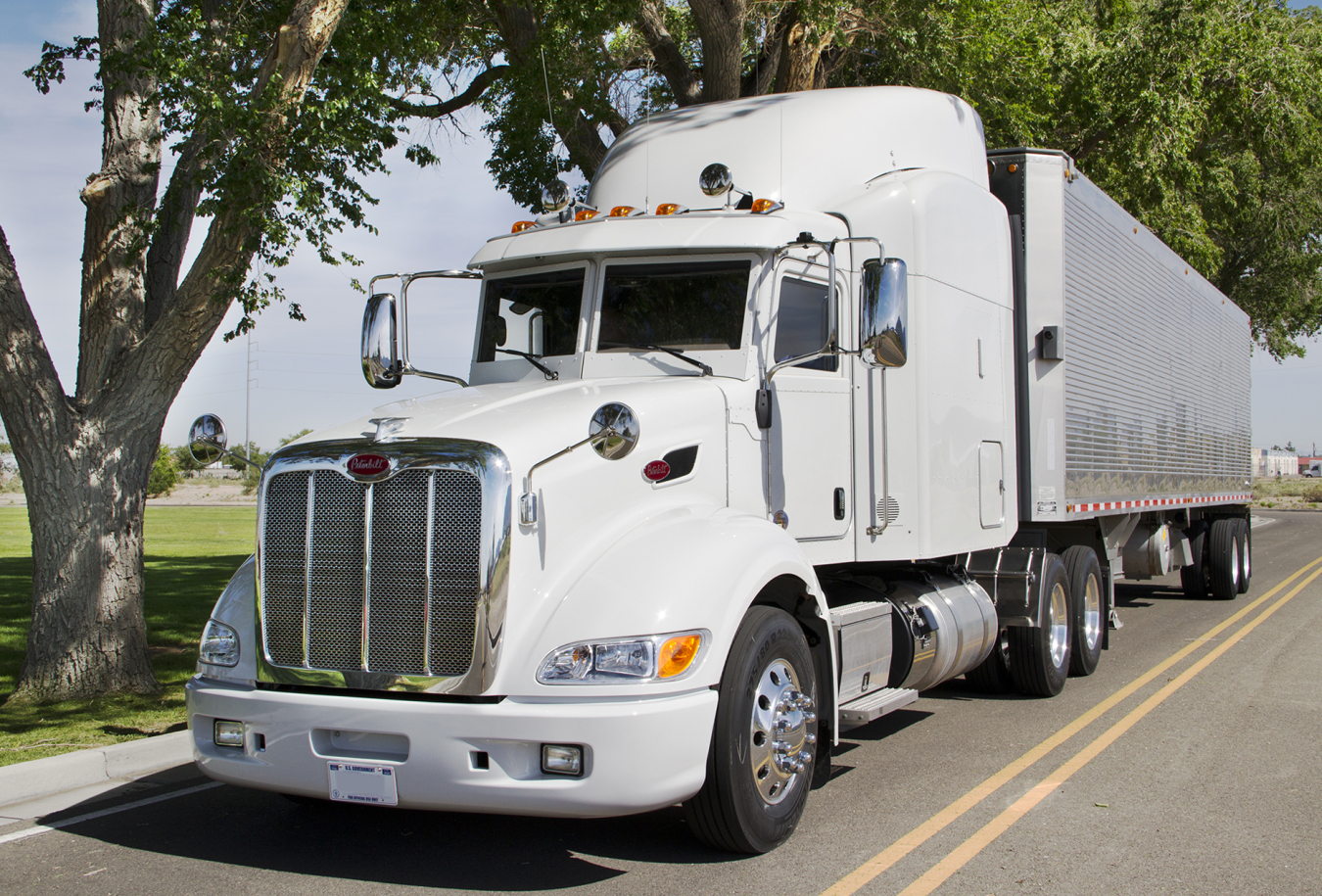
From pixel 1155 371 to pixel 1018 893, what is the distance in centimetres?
854

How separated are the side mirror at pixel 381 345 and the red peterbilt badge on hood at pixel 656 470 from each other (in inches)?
83.2

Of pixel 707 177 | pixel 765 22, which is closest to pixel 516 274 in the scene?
pixel 707 177

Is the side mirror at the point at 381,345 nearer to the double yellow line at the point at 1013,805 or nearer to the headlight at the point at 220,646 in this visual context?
the headlight at the point at 220,646

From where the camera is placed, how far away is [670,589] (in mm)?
4598

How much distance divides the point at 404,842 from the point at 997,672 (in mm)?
5168

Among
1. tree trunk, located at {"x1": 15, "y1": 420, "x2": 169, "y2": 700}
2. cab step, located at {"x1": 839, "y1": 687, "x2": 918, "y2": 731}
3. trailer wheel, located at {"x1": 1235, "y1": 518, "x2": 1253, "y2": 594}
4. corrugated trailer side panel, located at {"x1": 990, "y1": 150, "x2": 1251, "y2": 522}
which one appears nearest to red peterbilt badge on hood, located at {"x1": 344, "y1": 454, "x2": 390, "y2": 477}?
cab step, located at {"x1": 839, "y1": 687, "x2": 918, "y2": 731}

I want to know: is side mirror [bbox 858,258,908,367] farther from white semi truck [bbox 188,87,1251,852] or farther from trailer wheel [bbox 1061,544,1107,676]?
trailer wheel [bbox 1061,544,1107,676]

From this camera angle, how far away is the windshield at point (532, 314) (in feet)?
20.8

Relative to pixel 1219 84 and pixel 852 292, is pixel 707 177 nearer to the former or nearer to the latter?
pixel 852 292

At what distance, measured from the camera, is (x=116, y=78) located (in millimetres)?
9383

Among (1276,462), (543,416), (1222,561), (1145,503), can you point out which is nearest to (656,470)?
(543,416)

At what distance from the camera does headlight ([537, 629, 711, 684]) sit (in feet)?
14.5

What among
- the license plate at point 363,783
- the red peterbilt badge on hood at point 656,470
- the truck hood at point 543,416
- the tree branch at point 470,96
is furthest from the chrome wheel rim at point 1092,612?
the tree branch at point 470,96

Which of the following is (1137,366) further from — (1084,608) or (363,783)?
(363,783)
